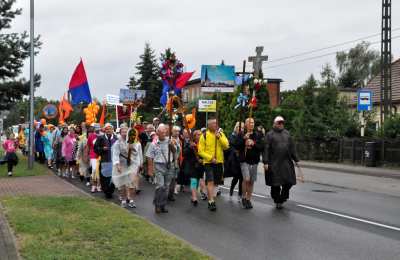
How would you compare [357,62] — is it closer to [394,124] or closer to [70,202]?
[394,124]

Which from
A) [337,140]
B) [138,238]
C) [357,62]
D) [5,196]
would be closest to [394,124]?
[337,140]

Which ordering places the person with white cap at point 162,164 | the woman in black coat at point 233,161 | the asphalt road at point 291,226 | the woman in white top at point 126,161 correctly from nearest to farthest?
the asphalt road at point 291,226 → the person with white cap at point 162,164 → the woman in black coat at point 233,161 → the woman in white top at point 126,161

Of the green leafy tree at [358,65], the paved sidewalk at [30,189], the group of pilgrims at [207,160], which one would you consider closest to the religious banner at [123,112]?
the paved sidewalk at [30,189]

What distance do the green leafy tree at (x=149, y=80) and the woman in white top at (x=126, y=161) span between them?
4910cm

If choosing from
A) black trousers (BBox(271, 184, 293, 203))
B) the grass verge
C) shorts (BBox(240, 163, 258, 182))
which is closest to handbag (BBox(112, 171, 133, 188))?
the grass verge

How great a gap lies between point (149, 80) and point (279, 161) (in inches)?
2002

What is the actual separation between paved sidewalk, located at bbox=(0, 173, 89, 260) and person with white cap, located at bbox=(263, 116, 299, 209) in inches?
Answer: 171

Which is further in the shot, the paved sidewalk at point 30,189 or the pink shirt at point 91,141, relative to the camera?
the pink shirt at point 91,141

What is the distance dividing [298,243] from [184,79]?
8.23 meters

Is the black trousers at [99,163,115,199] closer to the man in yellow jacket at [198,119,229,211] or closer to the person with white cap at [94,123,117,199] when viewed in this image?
the person with white cap at [94,123,117,199]

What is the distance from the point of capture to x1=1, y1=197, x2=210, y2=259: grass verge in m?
6.74

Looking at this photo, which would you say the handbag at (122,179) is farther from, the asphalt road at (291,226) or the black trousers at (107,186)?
the black trousers at (107,186)

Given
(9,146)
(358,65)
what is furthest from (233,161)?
(358,65)

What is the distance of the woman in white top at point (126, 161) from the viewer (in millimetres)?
11633
